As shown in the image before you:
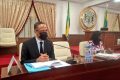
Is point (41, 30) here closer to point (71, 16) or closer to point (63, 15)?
point (63, 15)

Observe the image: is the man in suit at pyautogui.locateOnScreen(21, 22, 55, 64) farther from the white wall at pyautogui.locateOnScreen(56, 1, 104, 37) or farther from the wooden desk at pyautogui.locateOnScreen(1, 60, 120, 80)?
the white wall at pyautogui.locateOnScreen(56, 1, 104, 37)

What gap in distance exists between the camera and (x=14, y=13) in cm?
524

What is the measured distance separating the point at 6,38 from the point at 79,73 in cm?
389

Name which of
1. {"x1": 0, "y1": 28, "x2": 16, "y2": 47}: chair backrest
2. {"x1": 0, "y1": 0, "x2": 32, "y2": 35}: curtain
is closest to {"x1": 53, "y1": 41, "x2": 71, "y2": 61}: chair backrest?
{"x1": 0, "y1": 28, "x2": 16, "y2": 47}: chair backrest

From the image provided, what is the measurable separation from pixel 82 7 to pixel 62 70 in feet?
20.8

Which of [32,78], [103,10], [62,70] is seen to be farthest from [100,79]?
[103,10]

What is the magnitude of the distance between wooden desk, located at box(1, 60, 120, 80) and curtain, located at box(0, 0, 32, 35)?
13.4ft

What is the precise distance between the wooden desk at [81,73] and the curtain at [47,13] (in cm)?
460

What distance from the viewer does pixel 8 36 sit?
4.73m

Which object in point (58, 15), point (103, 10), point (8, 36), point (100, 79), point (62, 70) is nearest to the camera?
point (62, 70)

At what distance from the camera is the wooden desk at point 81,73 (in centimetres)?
110

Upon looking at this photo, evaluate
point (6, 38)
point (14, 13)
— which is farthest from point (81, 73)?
point (14, 13)

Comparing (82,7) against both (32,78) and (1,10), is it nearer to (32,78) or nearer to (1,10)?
(1,10)

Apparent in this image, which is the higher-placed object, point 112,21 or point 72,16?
point 72,16
